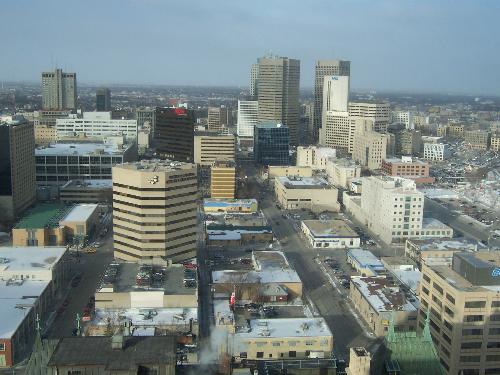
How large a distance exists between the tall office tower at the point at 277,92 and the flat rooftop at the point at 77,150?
1134 inches

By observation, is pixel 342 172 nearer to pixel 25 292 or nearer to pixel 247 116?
pixel 247 116

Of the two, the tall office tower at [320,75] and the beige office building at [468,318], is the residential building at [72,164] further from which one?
the tall office tower at [320,75]

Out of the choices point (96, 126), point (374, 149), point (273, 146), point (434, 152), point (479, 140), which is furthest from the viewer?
point (479, 140)

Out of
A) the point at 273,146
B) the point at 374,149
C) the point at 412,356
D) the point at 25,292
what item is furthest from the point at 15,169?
the point at 374,149

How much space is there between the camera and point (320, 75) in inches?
3888

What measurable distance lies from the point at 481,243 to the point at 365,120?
38.0 metres

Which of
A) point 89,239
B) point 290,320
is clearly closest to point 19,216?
point 89,239

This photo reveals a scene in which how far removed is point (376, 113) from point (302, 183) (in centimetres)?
3214

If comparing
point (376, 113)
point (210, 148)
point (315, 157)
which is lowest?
point (315, 157)

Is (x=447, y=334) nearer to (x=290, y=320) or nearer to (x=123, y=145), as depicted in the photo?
(x=290, y=320)

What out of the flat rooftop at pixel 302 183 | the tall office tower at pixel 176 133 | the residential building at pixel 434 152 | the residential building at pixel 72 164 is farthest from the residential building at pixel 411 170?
the residential building at pixel 72 164

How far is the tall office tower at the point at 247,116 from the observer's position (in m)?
86.9

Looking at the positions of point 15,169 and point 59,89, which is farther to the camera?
point 59,89

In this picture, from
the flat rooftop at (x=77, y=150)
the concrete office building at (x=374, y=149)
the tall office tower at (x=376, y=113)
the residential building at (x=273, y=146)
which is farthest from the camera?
the tall office tower at (x=376, y=113)
